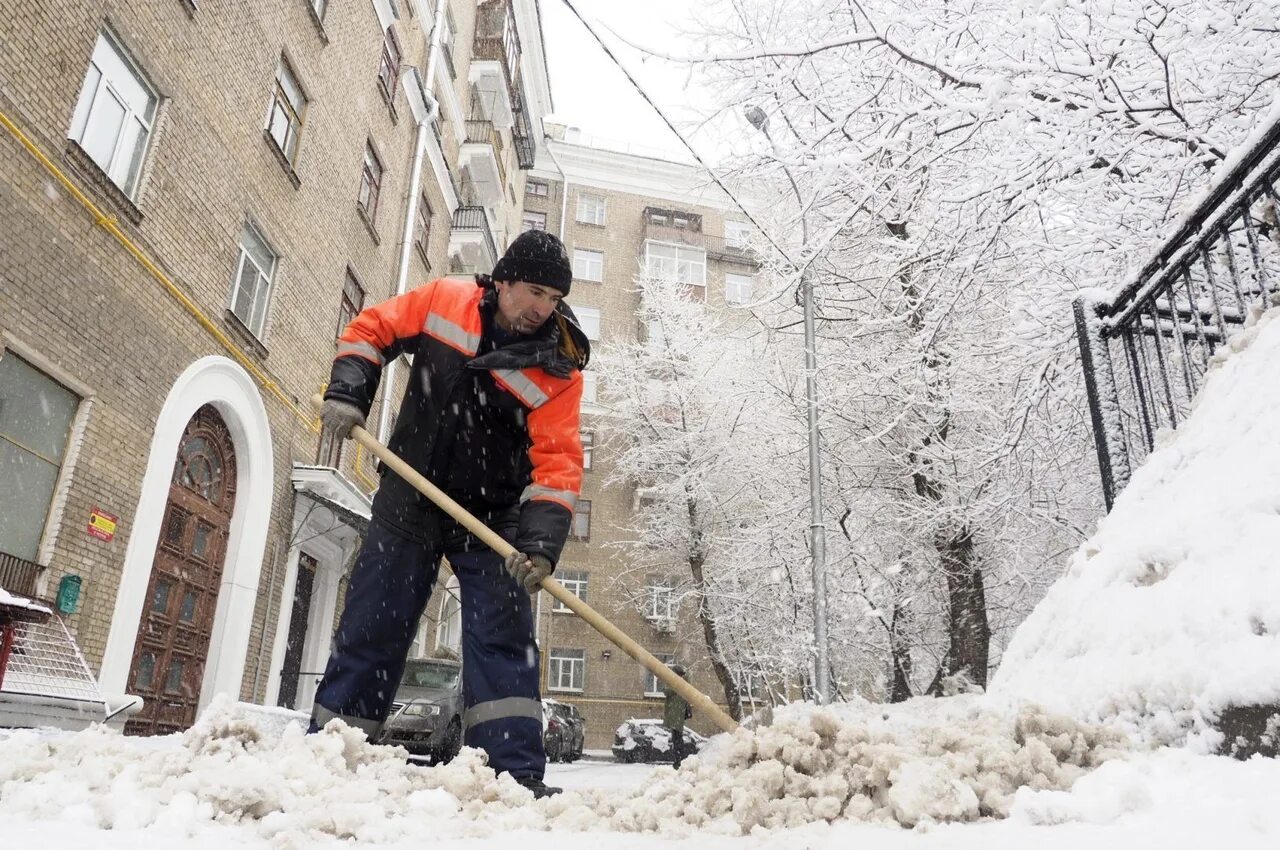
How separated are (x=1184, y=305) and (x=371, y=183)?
14057mm

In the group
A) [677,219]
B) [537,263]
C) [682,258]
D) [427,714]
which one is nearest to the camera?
[537,263]

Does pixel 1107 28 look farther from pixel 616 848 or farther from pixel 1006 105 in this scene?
pixel 616 848

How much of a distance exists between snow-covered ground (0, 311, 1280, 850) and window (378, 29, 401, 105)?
15229 millimetres

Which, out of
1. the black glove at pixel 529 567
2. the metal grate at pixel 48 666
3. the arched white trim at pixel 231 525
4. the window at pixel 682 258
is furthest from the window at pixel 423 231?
the black glove at pixel 529 567

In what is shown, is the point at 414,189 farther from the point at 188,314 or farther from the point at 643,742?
the point at 643,742

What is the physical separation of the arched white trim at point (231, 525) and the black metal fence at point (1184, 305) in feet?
26.8

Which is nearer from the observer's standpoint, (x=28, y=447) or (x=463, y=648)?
(x=463, y=648)

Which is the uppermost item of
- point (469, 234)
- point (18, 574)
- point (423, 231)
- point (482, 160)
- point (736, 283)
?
point (736, 283)

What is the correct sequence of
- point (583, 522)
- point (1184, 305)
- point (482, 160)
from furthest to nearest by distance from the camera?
point (583, 522)
point (482, 160)
point (1184, 305)

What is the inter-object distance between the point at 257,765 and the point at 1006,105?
4173 mm

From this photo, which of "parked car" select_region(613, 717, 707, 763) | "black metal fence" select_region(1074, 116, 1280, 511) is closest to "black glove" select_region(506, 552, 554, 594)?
"black metal fence" select_region(1074, 116, 1280, 511)

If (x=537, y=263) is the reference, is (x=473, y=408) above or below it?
below

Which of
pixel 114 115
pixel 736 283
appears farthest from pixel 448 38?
pixel 736 283

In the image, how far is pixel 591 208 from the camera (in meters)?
35.2
